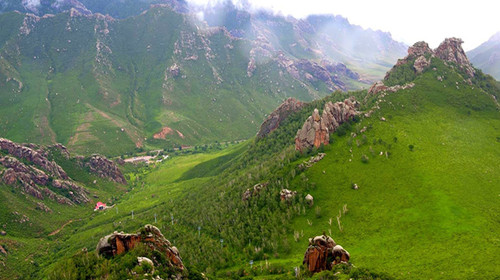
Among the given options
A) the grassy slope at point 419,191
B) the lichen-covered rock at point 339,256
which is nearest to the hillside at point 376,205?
the grassy slope at point 419,191

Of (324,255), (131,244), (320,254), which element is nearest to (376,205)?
(324,255)

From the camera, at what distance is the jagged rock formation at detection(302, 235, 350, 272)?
81812 millimetres

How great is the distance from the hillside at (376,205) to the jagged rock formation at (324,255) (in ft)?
12.5

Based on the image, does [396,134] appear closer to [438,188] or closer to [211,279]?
[438,188]

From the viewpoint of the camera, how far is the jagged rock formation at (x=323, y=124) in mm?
159163

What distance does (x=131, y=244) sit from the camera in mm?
77125

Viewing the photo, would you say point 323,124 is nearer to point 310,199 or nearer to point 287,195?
point 310,199

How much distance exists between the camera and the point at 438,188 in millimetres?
123562

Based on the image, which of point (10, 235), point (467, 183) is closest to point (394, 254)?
point (467, 183)

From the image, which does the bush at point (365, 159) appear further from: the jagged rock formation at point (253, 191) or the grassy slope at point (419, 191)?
the jagged rock formation at point (253, 191)

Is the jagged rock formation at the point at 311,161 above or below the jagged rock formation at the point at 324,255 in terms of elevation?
above

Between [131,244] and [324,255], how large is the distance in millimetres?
46295

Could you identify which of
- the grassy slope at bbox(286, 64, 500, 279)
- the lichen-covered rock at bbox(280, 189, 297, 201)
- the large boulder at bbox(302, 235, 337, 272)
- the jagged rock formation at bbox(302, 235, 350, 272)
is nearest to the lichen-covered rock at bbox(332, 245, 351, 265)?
the jagged rock formation at bbox(302, 235, 350, 272)

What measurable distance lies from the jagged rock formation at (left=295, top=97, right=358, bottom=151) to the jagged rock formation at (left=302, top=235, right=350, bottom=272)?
79.5 meters
